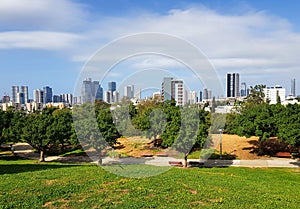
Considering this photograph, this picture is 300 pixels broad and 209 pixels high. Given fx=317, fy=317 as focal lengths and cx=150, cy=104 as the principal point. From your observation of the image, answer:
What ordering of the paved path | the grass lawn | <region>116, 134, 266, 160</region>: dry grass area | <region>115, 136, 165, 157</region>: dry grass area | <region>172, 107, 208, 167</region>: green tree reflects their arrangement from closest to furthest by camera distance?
1. the grass lawn
2. <region>172, 107, 208, 167</region>: green tree
3. the paved path
4. <region>116, 134, 266, 160</region>: dry grass area
5. <region>115, 136, 165, 157</region>: dry grass area

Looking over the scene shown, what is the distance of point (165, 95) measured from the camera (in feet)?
115

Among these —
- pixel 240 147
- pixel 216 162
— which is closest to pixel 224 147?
pixel 240 147

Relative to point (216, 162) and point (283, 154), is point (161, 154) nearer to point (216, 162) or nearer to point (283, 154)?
point (216, 162)

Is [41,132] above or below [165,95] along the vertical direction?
below

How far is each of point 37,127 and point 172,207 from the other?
23426 mm

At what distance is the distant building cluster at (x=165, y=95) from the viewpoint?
17906mm

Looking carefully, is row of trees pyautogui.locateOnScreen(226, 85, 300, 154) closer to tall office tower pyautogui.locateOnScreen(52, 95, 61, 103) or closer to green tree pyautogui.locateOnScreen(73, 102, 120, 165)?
green tree pyautogui.locateOnScreen(73, 102, 120, 165)

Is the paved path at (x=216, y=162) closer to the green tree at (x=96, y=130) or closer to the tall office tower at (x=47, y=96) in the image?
the green tree at (x=96, y=130)

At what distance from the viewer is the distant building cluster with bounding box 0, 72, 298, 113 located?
1791 cm

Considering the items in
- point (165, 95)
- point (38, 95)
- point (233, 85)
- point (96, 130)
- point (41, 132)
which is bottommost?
point (41, 132)

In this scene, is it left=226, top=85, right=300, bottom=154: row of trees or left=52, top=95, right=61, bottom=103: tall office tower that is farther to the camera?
left=52, top=95, right=61, bottom=103: tall office tower

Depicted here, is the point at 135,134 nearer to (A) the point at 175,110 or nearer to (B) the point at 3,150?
(A) the point at 175,110

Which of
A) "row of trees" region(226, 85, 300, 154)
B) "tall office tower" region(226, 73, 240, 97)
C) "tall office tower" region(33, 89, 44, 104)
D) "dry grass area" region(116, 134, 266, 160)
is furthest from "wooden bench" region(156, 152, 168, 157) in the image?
"tall office tower" region(33, 89, 44, 104)

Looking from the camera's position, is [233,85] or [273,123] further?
[233,85]
